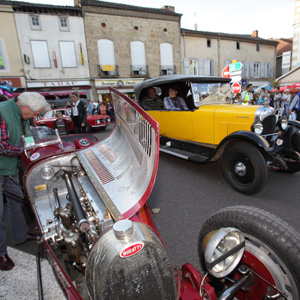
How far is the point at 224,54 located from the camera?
23.8 meters

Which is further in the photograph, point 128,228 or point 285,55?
point 285,55

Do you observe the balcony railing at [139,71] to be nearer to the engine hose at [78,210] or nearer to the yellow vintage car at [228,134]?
the yellow vintage car at [228,134]

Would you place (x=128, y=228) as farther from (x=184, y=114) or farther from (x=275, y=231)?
(x=184, y=114)

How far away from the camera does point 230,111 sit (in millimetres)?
3758

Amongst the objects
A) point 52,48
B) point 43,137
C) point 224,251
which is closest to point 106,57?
point 52,48

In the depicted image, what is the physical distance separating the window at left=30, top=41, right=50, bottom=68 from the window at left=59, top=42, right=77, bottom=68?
1.17 meters

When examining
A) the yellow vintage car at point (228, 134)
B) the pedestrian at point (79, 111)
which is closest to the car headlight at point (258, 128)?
the yellow vintage car at point (228, 134)

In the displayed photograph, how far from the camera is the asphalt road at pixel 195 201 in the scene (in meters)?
2.40

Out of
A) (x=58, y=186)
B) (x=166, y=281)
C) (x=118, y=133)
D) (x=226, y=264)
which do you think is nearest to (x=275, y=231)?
(x=226, y=264)

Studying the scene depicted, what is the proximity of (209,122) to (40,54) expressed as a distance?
1797 cm

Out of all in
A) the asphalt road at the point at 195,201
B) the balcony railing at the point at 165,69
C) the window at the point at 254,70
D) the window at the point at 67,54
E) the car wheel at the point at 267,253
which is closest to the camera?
the car wheel at the point at 267,253

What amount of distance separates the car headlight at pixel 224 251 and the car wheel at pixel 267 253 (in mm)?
89

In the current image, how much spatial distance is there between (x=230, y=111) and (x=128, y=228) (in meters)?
3.47

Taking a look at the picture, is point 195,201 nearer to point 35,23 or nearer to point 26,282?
point 26,282
